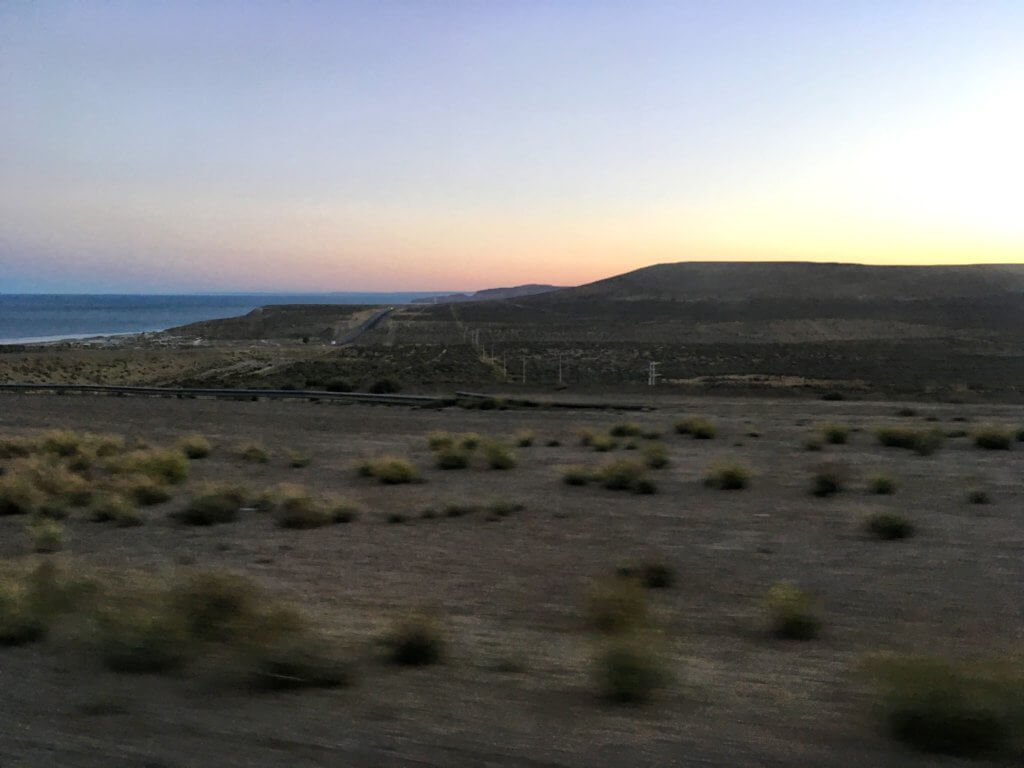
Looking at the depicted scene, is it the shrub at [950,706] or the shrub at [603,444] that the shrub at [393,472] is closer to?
the shrub at [603,444]

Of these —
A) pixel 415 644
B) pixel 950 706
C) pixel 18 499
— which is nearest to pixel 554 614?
pixel 415 644

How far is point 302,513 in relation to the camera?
1511 centimetres

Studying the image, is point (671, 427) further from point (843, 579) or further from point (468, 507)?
point (843, 579)

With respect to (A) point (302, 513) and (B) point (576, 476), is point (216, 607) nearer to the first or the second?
(A) point (302, 513)

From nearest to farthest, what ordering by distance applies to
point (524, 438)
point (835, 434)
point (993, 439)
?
point (993, 439)
point (835, 434)
point (524, 438)

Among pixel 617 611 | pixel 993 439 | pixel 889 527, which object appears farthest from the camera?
pixel 993 439

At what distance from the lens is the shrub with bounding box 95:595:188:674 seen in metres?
7.73

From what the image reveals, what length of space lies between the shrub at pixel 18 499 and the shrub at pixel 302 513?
4.49 metres

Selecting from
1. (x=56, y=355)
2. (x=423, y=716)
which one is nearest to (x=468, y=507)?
(x=423, y=716)

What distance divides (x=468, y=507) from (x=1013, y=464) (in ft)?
40.8

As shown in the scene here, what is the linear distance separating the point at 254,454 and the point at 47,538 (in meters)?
10.2

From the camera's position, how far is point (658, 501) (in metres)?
16.8

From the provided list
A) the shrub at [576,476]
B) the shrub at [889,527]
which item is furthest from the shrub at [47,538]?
the shrub at [889,527]

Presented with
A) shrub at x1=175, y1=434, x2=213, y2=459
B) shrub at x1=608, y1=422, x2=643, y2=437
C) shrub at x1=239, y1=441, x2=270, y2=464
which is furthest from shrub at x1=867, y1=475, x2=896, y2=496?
shrub at x1=175, y1=434, x2=213, y2=459
